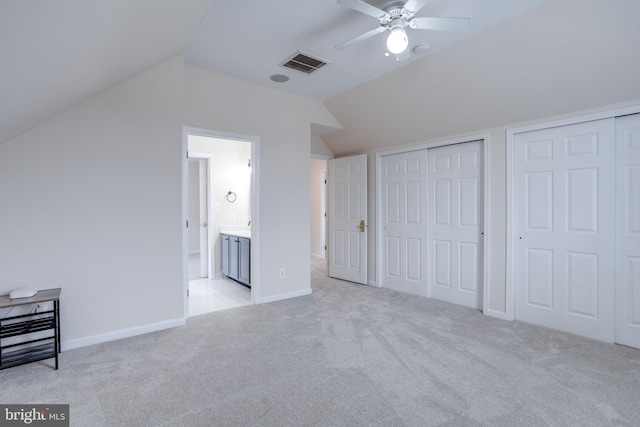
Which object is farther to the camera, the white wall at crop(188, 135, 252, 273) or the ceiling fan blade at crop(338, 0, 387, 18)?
the white wall at crop(188, 135, 252, 273)

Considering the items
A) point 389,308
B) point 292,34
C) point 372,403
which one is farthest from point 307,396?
point 292,34

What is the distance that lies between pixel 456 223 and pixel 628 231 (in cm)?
157

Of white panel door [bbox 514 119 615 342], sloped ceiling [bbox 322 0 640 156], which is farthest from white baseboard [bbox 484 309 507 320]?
sloped ceiling [bbox 322 0 640 156]

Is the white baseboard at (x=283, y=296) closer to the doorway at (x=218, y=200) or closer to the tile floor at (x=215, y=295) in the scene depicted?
the tile floor at (x=215, y=295)

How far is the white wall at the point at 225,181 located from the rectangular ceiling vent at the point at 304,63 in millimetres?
2189

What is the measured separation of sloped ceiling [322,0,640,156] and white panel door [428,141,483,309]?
36cm

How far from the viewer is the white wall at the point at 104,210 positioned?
2.54m

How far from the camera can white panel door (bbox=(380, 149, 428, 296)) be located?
4.29 m

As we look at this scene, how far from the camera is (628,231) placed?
2744mm

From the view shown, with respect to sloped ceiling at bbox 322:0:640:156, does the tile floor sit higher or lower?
lower

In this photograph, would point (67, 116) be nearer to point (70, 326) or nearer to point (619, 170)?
point (70, 326)

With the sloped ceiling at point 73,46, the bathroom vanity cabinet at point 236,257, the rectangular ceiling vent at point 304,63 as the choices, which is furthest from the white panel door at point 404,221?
the sloped ceiling at point 73,46

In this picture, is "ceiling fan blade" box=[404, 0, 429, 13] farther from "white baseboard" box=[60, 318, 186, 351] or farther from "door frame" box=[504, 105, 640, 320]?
"white baseboard" box=[60, 318, 186, 351]

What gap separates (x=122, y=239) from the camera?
9.54 ft
